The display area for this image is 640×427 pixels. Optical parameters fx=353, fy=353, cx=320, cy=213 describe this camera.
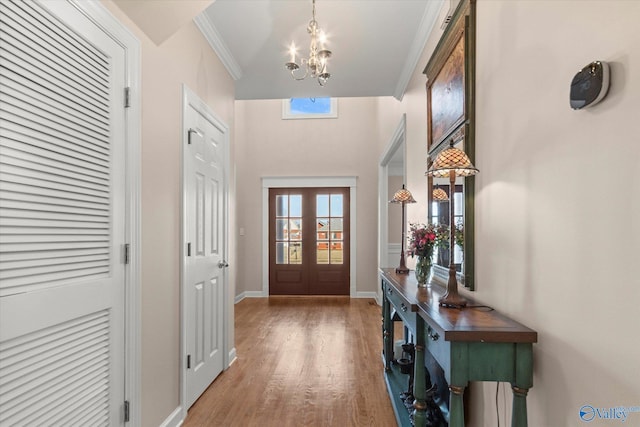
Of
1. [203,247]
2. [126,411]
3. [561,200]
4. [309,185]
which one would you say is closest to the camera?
[561,200]

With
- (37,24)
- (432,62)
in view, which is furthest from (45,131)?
(432,62)

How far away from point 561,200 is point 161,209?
74.9 inches

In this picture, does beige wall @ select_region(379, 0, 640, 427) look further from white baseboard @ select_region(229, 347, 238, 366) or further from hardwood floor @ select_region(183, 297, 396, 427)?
white baseboard @ select_region(229, 347, 238, 366)

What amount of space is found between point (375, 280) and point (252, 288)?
7.17 ft

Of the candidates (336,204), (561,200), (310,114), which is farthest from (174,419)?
(310,114)

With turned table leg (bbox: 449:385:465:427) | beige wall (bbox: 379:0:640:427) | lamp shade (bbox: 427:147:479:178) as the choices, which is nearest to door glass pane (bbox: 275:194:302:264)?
beige wall (bbox: 379:0:640:427)

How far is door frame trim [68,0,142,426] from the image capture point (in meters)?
1.68

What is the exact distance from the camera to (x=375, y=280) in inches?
243

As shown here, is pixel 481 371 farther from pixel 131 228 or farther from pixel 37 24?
pixel 37 24

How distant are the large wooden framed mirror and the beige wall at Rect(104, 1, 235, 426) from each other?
61.4 inches

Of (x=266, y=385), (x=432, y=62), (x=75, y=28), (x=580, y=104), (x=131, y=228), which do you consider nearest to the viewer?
(x=580, y=104)

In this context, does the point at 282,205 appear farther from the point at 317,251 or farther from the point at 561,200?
the point at 561,200

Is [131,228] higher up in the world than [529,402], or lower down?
higher up

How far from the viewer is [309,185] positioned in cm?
627
